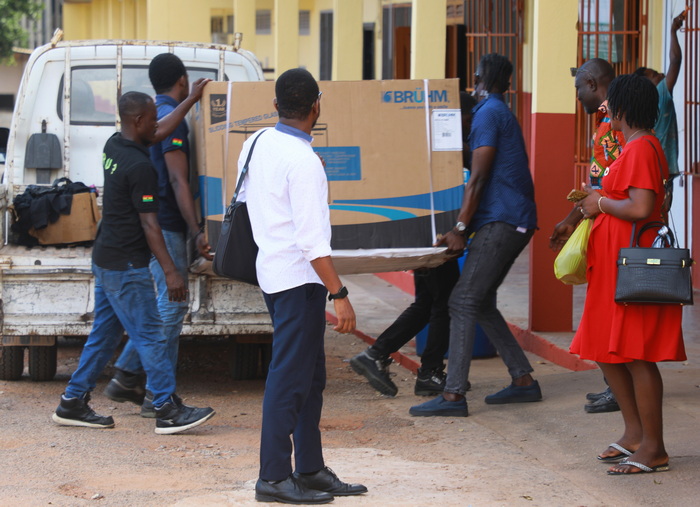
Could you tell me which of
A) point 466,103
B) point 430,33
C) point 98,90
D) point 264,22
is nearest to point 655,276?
point 466,103

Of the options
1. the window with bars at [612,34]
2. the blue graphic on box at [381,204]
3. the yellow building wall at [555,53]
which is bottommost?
the blue graphic on box at [381,204]

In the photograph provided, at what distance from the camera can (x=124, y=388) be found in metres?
6.11

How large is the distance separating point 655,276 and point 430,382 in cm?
243

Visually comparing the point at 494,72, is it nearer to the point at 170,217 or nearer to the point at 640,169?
the point at 640,169

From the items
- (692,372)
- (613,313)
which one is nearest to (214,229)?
(613,313)

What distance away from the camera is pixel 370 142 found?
5840 millimetres

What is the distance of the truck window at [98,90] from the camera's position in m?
7.50

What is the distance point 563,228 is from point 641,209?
0.77m

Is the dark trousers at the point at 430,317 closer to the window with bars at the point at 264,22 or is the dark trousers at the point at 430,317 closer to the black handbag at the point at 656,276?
the black handbag at the point at 656,276

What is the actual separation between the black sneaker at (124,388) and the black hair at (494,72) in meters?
2.67

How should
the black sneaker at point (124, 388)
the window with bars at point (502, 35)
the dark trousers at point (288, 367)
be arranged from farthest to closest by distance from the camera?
the window with bars at point (502, 35) → the black sneaker at point (124, 388) → the dark trousers at point (288, 367)

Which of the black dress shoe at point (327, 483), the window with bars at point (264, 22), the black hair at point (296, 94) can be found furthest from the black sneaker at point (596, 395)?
the window with bars at point (264, 22)

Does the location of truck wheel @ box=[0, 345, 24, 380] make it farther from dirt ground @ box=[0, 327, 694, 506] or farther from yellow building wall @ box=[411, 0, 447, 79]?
yellow building wall @ box=[411, 0, 447, 79]

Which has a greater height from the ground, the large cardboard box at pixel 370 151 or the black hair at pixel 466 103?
the black hair at pixel 466 103
